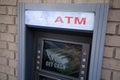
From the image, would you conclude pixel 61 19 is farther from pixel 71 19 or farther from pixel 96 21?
pixel 96 21

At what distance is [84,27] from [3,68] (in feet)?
4.27

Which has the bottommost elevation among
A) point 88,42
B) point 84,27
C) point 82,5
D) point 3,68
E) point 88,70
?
point 3,68

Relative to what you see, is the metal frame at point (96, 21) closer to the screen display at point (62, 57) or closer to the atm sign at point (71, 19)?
the atm sign at point (71, 19)

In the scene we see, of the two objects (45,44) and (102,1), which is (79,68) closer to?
(45,44)

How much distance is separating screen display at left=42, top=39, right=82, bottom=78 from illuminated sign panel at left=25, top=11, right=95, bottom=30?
0.75ft

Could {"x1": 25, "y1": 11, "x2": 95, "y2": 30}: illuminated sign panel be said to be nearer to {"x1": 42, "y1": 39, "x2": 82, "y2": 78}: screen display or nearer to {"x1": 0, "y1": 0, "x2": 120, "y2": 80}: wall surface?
{"x1": 0, "y1": 0, "x2": 120, "y2": 80}: wall surface

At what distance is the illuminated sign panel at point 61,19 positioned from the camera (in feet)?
5.40

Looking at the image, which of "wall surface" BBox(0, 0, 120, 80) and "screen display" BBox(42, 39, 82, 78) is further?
"screen display" BBox(42, 39, 82, 78)

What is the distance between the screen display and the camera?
6.16ft

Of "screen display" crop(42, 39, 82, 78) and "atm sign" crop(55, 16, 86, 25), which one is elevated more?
"atm sign" crop(55, 16, 86, 25)

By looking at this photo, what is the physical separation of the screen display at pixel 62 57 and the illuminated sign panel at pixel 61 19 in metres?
0.23

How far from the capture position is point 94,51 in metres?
1.66

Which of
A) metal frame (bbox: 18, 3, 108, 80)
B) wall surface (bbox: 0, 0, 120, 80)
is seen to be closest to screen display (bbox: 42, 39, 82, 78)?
metal frame (bbox: 18, 3, 108, 80)

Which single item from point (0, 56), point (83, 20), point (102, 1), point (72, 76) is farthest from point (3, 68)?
point (102, 1)
